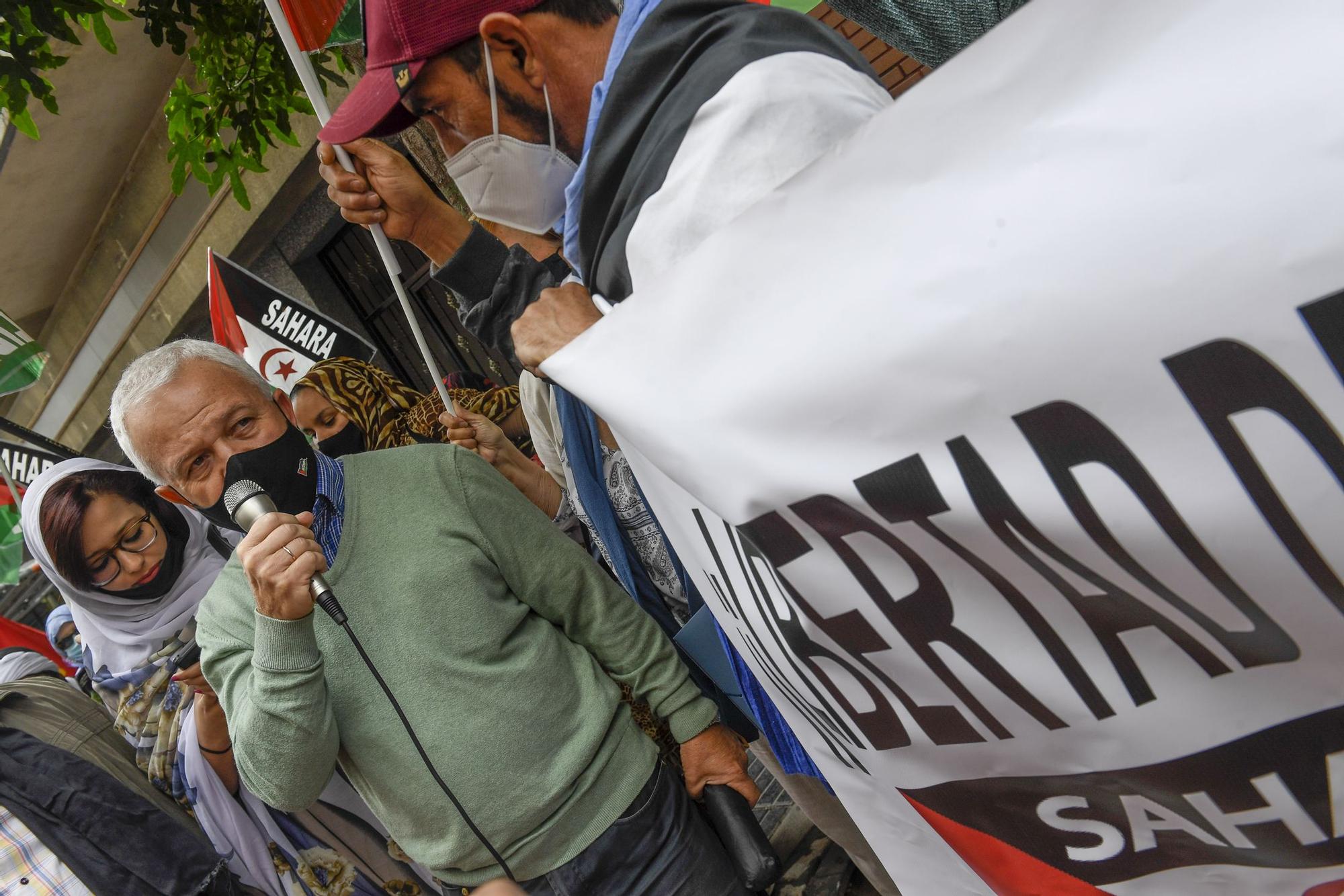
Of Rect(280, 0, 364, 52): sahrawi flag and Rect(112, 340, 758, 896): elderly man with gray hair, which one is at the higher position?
Rect(280, 0, 364, 52): sahrawi flag

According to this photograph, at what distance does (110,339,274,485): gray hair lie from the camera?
7.66 feet

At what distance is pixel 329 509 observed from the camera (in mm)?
2225

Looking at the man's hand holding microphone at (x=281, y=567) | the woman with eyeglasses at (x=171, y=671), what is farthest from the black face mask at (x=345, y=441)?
the man's hand holding microphone at (x=281, y=567)

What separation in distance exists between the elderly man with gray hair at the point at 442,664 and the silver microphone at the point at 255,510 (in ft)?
0.08

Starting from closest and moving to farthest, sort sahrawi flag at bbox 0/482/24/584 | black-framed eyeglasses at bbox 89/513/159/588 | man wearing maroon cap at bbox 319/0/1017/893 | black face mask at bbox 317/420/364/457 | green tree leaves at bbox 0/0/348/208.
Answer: man wearing maroon cap at bbox 319/0/1017/893 → black-framed eyeglasses at bbox 89/513/159/588 → black face mask at bbox 317/420/364/457 → green tree leaves at bbox 0/0/348/208 → sahrawi flag at bbox 0/482/24/584

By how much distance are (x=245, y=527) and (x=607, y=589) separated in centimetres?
77

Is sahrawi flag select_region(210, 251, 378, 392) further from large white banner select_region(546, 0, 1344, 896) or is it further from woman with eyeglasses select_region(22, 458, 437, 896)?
large white banner select_region(546, 0, 1344, 896)

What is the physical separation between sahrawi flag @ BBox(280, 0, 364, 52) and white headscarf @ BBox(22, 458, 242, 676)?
178 cm

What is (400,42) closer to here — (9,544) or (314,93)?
(314,93)

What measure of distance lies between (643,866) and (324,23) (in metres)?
2.33

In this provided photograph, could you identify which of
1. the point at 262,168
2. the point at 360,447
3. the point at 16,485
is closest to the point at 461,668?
the point at 360,447

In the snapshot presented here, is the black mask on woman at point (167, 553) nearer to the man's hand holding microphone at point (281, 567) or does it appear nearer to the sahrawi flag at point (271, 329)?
the sahrawi flag at point (271, 329)

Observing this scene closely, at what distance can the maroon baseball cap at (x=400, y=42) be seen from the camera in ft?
6.10

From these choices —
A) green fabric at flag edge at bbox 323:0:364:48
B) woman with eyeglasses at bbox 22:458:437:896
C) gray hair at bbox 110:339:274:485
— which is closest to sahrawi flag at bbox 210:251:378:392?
woman with eyeglasses at bbox 22:458:437:896
